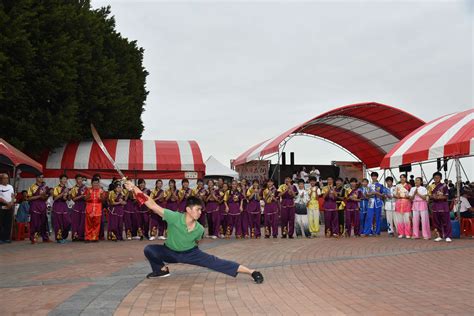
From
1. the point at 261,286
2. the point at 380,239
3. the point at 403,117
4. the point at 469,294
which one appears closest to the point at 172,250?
the point at 261,286

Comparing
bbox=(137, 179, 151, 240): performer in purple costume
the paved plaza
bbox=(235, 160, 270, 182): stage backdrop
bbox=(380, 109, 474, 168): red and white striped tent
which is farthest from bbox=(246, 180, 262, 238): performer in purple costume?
bbox=(235, 160, 270, 182): stage backdrop

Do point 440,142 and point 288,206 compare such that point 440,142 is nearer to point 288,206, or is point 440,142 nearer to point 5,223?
point 288,206

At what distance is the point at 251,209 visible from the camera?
13.8 metres

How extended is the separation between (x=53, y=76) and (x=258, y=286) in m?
12.9

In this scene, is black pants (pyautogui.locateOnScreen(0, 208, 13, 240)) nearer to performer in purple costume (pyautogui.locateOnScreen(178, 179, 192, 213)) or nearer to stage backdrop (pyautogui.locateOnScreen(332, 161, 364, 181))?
performer in purple costume (pyautogui.locateOnScreen(178, 179, 192, 213))

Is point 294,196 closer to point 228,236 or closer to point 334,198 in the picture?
point 334,198

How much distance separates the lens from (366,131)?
23422 mm

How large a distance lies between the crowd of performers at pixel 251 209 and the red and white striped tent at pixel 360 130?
4.90 metres

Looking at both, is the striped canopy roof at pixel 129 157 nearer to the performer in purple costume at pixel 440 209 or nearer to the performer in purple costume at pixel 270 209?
the performer in purple costume at pixel 270 209

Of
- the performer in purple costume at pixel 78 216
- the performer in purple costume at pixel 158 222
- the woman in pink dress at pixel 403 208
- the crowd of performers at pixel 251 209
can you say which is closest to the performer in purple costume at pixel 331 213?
the crowd of performers at pixel 251 209

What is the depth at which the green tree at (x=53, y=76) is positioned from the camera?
14.9 metres

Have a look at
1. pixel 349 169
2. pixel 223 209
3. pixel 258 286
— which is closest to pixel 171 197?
pixel 223 209

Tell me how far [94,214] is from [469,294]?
9.89m

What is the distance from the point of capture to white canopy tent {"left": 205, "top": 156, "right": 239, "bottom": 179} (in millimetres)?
26234
